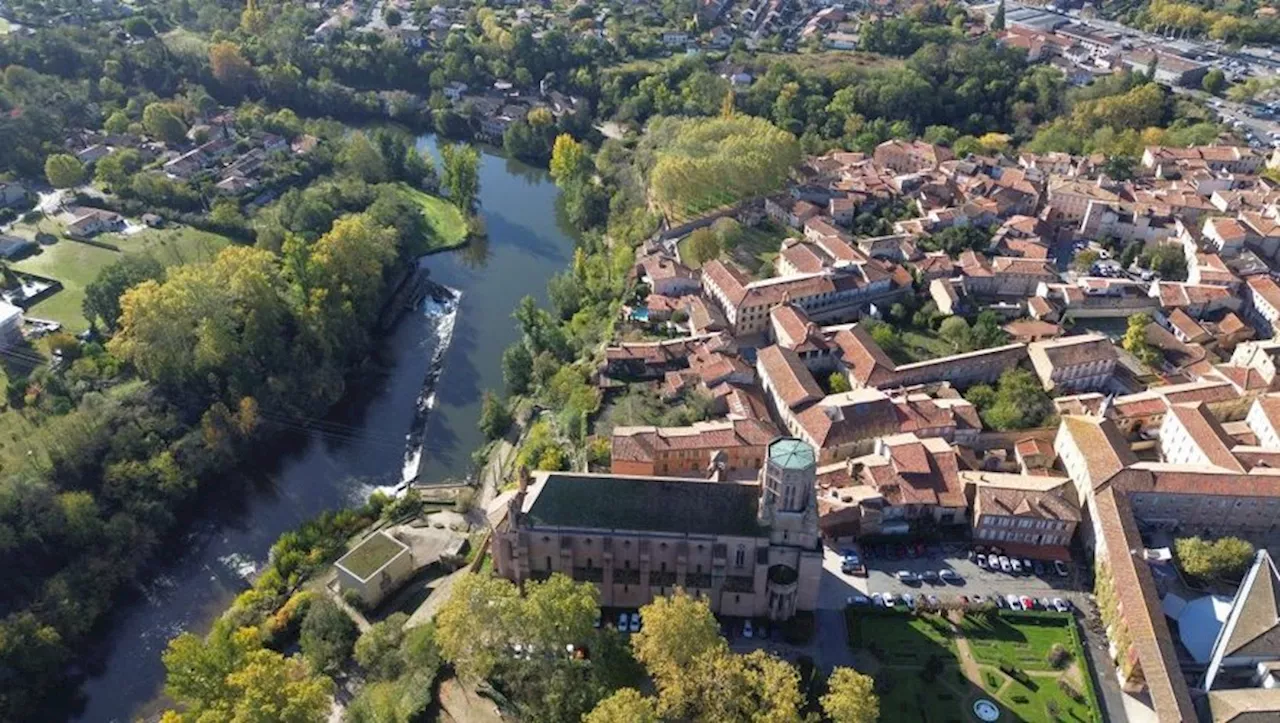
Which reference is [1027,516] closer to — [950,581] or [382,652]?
[950,581]

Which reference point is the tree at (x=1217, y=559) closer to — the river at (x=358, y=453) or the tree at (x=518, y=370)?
Result: the tree at (x=518, y=370)

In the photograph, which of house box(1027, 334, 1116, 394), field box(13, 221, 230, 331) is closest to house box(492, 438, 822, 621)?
house box(1027, 334, 1116, 394)

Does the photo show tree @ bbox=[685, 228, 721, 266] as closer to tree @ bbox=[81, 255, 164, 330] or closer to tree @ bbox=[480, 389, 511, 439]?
tree @ bbox=[480, 389, 511, 439]

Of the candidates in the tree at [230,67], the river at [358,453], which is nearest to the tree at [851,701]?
the river at [358,453]

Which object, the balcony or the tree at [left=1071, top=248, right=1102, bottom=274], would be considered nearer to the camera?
the balcony

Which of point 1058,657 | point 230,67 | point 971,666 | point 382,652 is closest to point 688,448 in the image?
point 971,666
